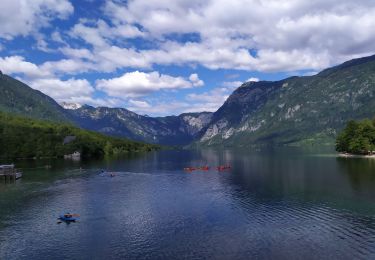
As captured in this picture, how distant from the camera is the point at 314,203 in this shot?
104000mm

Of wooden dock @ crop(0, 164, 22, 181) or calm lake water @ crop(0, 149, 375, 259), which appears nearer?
calm lake water @ crop(0, 149, 375, 259)

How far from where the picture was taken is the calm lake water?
218 ft

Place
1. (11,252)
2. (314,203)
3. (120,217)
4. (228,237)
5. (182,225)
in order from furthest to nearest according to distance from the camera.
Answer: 1. (314,203)
2. (120,217)
3. (182,225)
4. (228,237)
5. (11,252)

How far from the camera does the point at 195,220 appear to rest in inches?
3504

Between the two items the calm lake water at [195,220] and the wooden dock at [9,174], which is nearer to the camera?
the calm lake water at [195,220]

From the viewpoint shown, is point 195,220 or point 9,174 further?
point 9,174

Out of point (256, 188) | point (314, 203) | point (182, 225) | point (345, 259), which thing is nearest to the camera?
point (345, 259)

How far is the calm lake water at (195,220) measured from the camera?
218ft

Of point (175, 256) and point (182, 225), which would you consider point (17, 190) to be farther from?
point (175, 256)

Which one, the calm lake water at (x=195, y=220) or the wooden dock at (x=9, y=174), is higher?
the wooden dock at (x=9, y=174)

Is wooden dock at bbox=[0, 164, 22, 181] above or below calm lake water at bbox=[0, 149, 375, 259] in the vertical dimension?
above

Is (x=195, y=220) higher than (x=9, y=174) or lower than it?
lower

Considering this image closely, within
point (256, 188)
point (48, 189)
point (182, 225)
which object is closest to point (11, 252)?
point (182, 225)

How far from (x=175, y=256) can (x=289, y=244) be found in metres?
22.5
